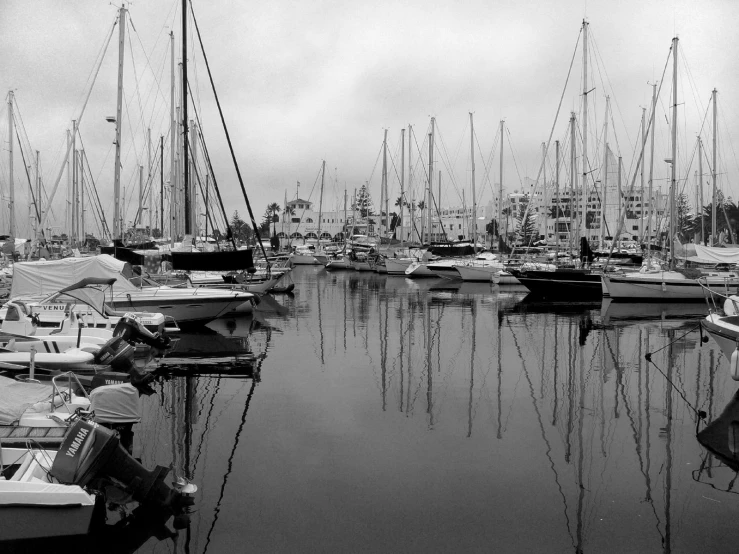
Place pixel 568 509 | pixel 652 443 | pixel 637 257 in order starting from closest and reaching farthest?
1. pixel 568 509
2. pixel 652 443
3. pixel 637 257

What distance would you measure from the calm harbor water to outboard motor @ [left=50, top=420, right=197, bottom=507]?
0.44 m

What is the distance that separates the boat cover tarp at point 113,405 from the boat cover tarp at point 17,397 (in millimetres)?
867

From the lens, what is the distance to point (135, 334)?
16219 millimetres

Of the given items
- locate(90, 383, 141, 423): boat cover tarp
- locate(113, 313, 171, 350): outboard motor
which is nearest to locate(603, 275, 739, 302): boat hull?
locate(113, 313, 171, 350): outboard motor

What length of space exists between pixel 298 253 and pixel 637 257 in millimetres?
45194

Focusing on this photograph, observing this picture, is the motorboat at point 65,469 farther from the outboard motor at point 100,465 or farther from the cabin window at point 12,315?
the cabin window at point 12,315

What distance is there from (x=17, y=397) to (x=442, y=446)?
235 inches

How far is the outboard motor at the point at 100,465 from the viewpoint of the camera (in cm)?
691

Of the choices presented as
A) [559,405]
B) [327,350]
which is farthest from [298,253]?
[559,405]

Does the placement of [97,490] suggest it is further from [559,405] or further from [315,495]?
[559,405]

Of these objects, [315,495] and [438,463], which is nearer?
[315,495]

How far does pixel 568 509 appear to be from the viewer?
7969mm

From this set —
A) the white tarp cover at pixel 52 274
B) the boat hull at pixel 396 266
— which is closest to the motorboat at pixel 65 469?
the white tarp cover at pixel 52 274

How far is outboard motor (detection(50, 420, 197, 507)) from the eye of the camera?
691 cm
